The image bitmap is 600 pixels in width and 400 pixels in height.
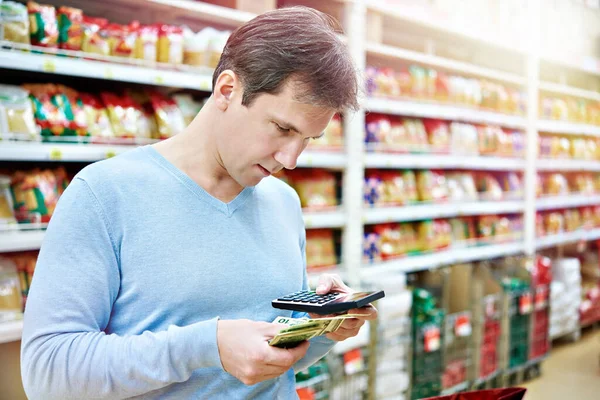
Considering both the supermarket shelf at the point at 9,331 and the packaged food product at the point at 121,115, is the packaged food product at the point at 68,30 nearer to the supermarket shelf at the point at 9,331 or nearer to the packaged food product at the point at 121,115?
the packaged food product at the point at 121,115

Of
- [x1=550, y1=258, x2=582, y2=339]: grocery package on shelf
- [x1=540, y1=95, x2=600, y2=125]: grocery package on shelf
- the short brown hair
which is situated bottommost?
[x1=550, y1=258, x2=582, y2=339]: grocery package on shelf

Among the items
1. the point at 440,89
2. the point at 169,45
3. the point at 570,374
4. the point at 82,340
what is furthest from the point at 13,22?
the point at 570,374

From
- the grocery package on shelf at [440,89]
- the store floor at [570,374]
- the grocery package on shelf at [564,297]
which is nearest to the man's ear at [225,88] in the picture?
the grocery package on shelf at [440,89]

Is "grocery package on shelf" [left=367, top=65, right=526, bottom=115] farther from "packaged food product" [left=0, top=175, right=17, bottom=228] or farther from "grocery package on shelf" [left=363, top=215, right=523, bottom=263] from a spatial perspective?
"packaged food product" [left=0, top=175, right=17, bottom=228]

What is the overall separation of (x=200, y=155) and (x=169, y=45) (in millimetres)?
1519

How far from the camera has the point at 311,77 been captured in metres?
1.03

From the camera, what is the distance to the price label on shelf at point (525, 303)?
4.03 m

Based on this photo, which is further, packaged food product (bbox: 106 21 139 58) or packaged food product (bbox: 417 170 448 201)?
packaged food product (bbox: 417 170 448 201)

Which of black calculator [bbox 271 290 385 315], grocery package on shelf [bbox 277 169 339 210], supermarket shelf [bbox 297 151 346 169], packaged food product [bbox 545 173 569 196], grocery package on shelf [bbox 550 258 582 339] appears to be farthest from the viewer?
packaged food product [bbox 545 173 569 196]

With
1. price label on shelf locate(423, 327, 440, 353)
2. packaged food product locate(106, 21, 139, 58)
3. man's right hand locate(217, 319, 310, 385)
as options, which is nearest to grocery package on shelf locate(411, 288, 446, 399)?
price label on shelf locate(423, 327, 440, 353)

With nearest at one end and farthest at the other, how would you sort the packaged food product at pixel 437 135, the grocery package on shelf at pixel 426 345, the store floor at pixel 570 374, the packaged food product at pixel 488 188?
the grocery package on shelf at pixel 426 345 → the store floor at pixel 570 374 → the packaged food product at pixel 437 135 → the packaged food product at pixel 488 188

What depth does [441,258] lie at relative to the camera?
395 centimetres

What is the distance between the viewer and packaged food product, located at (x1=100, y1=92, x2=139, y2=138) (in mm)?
2412

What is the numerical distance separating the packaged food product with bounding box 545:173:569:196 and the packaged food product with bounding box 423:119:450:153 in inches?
62.9
